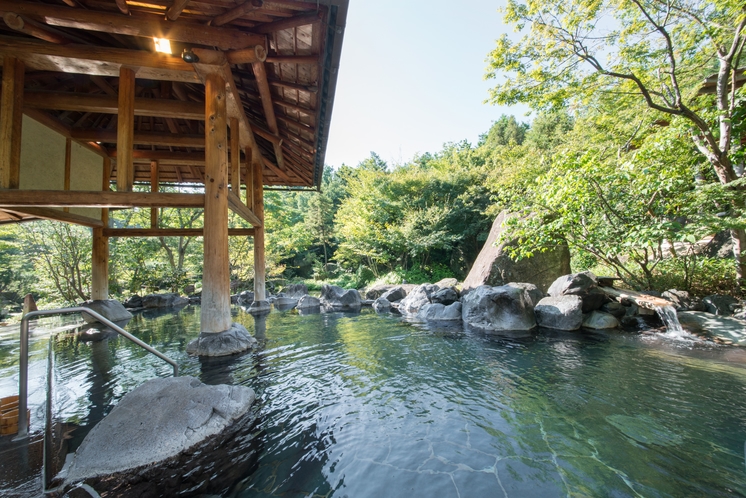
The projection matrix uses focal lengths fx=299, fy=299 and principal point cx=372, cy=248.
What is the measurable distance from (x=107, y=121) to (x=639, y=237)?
1310 centimetres

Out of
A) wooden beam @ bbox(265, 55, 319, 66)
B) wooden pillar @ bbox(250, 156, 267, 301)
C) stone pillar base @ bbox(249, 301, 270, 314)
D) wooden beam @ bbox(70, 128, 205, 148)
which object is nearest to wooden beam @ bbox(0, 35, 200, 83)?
wooden beam @ bbox(265, 55, 319, 66)

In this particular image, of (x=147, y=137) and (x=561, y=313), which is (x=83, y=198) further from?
(x=561, y=313)

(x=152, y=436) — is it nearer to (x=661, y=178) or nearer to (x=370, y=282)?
(x=661, y=178)

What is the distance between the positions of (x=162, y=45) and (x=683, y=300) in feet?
38.6

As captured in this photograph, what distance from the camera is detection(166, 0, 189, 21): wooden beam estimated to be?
12.9 ft

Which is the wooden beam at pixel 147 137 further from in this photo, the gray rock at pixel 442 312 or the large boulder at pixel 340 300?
the gray rock at pixel 442 312

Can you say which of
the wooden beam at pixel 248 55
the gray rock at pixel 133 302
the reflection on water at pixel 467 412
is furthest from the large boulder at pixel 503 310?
the gray rock at pixel 133 302

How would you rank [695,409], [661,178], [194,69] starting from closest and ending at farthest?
[695,409]
[194,69]
[661,178]

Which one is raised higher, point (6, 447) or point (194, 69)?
point (194, 69)

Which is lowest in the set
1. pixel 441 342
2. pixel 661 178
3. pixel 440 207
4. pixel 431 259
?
pixel 441 342

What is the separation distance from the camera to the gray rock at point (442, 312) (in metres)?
9.12

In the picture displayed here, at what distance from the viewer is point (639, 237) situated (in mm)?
6242

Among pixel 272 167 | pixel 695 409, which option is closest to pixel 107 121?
→ pixel 272 167

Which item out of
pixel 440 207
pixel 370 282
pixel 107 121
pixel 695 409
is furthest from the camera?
pixel 370 282
